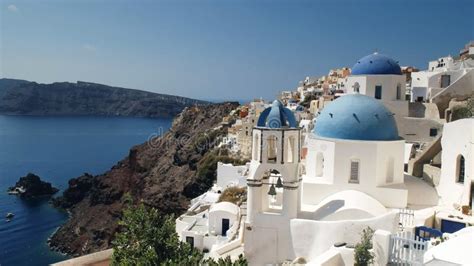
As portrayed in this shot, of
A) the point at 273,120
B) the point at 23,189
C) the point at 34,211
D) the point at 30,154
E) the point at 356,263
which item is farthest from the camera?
the point at 30,154

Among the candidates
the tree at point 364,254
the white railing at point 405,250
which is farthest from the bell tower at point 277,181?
the white railing at point 405,250

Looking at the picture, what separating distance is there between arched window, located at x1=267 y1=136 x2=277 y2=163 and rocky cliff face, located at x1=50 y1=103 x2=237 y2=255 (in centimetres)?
2625

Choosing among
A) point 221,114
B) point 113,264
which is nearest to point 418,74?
point 113,264

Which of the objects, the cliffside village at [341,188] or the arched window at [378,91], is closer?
the cliffside village at [341,188]

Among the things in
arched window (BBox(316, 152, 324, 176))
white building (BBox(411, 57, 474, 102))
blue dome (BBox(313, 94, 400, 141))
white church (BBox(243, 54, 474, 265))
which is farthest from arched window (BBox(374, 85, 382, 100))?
arched window (BBox(316, 152, 324, 176))

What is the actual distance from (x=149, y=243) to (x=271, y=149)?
14.9ft

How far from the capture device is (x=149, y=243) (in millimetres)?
11023

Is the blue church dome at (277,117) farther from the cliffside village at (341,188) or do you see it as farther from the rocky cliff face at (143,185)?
the rocky cliff face at (143,185)

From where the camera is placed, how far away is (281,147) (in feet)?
40.1

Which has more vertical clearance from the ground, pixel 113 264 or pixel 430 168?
pixel 430 168

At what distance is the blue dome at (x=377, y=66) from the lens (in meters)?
20.5

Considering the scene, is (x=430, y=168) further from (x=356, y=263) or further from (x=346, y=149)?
(x=356, y=263)

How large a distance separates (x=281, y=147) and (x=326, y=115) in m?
2.84

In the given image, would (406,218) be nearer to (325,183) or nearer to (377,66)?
(325,183)
